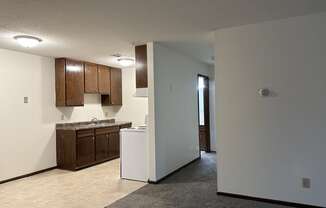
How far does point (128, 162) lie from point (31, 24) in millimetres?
2663

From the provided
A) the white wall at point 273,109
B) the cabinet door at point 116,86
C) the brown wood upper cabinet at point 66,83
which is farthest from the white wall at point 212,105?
the brown wood upper cabinet at point 66,83

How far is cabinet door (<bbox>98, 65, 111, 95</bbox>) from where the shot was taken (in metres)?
6.44

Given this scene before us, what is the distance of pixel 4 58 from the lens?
4.61 metres

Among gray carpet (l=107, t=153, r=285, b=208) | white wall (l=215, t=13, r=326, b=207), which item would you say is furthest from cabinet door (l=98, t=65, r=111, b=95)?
white wall (l=215, t=13, r=326, b=207)

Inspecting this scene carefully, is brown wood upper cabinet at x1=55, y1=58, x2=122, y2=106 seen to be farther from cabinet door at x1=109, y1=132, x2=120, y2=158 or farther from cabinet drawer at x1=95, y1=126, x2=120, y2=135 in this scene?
cabinet door at x1=109, y1=132, x2=120, y2=158

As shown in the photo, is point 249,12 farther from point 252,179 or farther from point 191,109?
point 191,109

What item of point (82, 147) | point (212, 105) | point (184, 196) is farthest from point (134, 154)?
point (212, 105)

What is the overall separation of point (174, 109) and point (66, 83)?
8.02 ft

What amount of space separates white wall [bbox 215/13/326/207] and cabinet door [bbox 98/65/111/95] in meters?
3.63

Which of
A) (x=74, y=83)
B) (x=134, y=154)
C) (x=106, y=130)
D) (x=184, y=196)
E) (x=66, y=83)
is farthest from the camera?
(x=106, y=130)

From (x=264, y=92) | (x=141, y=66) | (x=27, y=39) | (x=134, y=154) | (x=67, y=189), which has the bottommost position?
(x=67, y=189)

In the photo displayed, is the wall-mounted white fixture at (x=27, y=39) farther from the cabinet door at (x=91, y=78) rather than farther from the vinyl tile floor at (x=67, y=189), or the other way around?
the vinyl tile floor at (x=67, y=189)

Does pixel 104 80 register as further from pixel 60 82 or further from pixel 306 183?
pixel 306 183

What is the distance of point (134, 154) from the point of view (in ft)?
14.8
